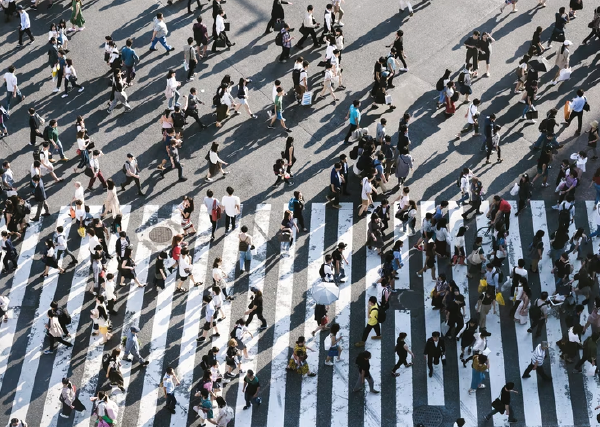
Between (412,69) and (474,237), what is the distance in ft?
28.6

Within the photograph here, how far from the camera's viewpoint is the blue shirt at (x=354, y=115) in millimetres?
32000

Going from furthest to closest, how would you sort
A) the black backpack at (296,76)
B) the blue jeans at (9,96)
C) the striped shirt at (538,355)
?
the blue jeans at (9,96) < the black backpack at (296,76) < the striped shirt at (538,355)

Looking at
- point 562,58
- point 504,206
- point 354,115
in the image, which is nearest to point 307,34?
point 354,115

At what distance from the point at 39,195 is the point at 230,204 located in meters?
6.06

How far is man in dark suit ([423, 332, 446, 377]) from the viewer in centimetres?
2500

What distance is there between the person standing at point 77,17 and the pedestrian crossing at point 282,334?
10.3m

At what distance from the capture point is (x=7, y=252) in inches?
1123

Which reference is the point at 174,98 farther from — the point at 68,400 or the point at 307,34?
the point at 68,400

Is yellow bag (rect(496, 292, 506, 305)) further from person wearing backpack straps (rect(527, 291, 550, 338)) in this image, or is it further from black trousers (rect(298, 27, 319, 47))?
black trousers (rect(298, 27, 319, 47))

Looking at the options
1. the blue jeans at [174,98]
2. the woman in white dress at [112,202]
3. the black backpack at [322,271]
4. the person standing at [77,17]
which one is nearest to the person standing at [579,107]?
the black backpack at [322,271]

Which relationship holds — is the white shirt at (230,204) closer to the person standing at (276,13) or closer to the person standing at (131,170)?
the person standing at (131,170)

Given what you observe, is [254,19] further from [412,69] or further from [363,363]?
[363,363]

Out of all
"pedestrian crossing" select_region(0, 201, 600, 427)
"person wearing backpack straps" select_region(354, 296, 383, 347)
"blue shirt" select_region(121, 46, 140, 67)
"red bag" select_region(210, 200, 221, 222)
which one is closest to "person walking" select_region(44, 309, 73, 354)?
"pedestrian crossing" select_region(0, 201, 600, 427)

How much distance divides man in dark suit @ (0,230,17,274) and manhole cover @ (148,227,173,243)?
3.98 metres
